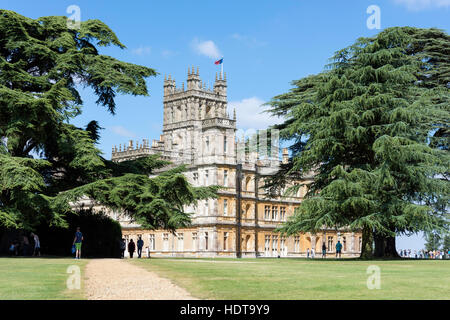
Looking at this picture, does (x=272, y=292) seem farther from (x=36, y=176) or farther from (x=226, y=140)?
(x=226, y=140)

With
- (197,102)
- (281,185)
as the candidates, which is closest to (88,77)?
A: (281,185)

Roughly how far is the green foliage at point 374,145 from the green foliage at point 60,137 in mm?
5726

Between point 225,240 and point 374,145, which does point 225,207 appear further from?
point 374,145

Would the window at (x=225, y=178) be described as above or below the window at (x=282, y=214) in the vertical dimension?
above

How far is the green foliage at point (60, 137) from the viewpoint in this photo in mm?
25969

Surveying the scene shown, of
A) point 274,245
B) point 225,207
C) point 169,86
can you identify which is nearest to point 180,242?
point 225,207

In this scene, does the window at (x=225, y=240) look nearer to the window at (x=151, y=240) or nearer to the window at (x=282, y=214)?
the window at (x=282, y=214)

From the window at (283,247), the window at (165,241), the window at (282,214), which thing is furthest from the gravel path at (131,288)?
the window at (282,214)

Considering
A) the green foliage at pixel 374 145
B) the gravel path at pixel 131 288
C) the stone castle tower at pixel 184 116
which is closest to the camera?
the gravel path at pixel 131 288

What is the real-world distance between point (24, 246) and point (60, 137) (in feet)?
17.6

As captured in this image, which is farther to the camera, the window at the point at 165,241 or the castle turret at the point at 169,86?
the castle turret at the point at 169,86

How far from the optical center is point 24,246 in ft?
95.5

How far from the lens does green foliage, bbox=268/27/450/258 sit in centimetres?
2820

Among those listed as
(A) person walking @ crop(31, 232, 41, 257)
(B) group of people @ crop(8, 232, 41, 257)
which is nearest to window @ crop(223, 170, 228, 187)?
(B) group of people @ crop(8, 232, 41, 257)
